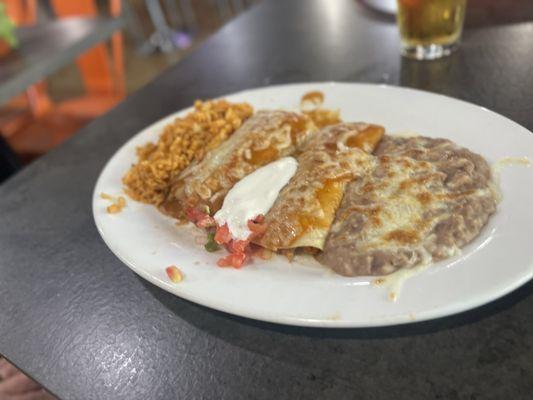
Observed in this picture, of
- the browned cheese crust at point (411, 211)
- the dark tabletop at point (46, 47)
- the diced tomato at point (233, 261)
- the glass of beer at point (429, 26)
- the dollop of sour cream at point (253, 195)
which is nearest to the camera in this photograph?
the browned cheese crust at point (411, 211)

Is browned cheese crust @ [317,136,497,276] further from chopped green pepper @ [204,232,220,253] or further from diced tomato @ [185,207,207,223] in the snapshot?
diced tomato @ [185,207,207,223]

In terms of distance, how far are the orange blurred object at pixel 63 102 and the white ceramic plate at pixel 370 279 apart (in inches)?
60.3

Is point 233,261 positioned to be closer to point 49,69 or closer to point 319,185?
point 319,185

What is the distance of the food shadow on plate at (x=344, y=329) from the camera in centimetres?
89

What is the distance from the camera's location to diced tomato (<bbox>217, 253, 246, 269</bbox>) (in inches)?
40.8

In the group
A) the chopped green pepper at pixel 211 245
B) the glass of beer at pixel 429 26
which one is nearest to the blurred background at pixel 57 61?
the glass of beer at pixel 429 26

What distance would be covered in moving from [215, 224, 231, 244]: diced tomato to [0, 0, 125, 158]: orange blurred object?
1874mm

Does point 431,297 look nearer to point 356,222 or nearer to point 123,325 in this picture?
point 356,222

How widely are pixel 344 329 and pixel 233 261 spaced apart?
27 centimetres

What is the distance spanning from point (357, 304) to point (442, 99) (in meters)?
0.78

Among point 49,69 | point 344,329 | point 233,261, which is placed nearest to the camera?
point 344,329

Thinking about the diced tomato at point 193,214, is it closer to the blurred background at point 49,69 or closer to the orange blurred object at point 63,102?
→ the blurred background at point 49,69

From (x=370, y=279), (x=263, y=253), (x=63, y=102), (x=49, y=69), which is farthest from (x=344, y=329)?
(x=63, y=102)

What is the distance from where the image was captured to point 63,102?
3277 millimetres
